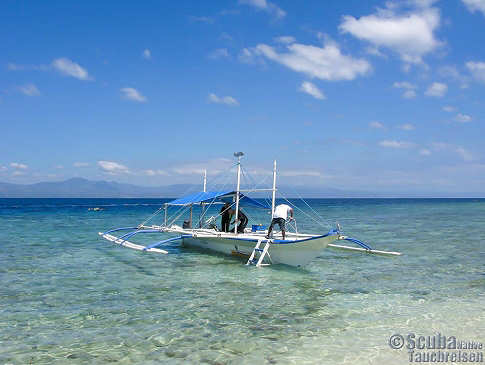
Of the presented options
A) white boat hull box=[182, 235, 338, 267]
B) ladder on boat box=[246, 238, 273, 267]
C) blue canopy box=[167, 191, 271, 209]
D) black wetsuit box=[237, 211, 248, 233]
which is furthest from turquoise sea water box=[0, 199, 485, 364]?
blue canopy box=[167, 191, 271, 209]

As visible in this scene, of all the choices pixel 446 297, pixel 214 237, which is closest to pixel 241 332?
pixel 446 297

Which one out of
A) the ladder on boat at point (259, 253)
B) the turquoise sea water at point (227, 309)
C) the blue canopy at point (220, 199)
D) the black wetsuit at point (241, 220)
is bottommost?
the turquoise sea water at point (227, 309)

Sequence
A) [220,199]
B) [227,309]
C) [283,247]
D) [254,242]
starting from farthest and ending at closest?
[220,199], [254,242], [283,247], [227,309]

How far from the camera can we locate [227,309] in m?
10.3

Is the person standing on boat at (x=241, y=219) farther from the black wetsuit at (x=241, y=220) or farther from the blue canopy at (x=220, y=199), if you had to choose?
the blue canopy at (x=220, y=199)

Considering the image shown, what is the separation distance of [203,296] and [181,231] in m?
8.70

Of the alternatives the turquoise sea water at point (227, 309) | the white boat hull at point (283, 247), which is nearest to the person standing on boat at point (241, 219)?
the white boat hull at point (283, 247)

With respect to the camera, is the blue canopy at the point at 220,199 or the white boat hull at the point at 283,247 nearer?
the white boat hull at the point at 283,247

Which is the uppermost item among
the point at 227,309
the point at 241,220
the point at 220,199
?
the point at 220,199

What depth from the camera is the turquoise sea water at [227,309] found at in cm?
766

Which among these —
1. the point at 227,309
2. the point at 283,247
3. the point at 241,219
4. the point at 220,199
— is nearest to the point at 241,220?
the point at 241,219

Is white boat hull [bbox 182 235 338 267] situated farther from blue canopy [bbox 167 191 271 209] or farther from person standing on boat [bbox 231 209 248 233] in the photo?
blue canopy [bbox 167 191 271 209]

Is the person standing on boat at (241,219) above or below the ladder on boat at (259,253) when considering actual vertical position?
above

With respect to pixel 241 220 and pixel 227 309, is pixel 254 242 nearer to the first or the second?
pixel 241 220
